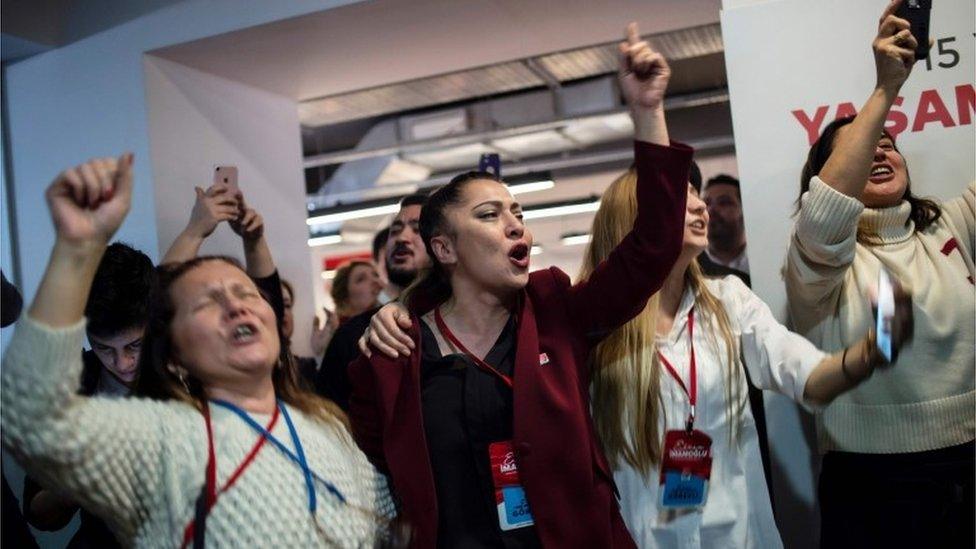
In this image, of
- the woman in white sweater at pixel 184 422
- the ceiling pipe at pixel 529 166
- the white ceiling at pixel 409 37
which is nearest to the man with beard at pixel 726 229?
the white ceiling at pixel 409 37

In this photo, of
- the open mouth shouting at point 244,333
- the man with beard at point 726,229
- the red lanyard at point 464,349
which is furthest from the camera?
the man with beard at point 726,229

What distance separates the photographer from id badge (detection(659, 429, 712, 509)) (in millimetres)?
2145

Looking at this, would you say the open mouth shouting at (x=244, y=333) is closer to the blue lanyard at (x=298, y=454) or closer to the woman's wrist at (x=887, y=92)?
the blue lanyard at (x=298, y=454)

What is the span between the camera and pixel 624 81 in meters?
1.86

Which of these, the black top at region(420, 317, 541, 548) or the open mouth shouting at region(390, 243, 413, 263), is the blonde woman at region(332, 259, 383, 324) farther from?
the black top at region(420, 317, 541, 548)

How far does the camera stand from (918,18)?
6.70ft

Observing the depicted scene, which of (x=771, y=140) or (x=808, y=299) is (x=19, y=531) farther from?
(x=771, y=140)

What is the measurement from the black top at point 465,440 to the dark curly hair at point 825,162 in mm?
928

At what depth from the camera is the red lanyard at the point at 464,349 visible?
1981mm

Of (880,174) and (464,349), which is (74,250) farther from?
(880,174)

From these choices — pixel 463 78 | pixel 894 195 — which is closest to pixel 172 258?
pixel 894 195

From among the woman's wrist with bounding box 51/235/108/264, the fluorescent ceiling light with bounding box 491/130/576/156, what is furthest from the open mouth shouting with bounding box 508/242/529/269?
the fluorescent ceiling light with bounding box 491/130/576/156

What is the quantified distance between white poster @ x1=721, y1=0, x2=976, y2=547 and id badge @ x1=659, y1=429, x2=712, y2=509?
0.46 meters

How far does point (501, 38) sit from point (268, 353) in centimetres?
227
